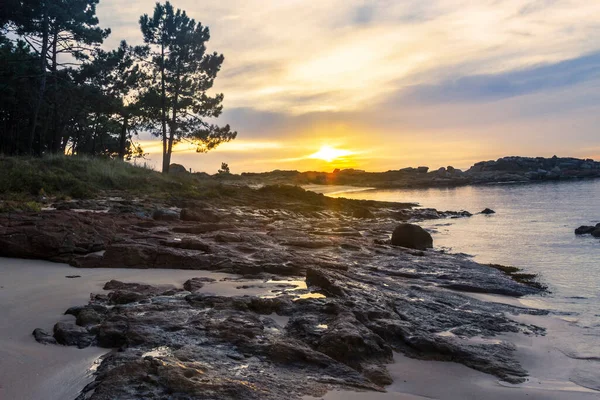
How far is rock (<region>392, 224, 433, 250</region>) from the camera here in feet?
37.4

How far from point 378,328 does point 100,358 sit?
89.8 inches

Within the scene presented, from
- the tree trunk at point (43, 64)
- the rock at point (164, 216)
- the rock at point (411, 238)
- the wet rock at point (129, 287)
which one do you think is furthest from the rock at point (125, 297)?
the tree trunk at point (43, 64)

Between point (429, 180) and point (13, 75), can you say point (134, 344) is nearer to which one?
point (13, 75)

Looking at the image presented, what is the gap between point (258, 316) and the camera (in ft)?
13.6

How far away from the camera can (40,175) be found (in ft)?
48.0

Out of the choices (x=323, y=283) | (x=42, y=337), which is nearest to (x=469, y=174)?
(x=323, y=283)

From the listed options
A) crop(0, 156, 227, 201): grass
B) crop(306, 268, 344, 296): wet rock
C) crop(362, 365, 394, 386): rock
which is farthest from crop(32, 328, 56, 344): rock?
crop(0, 156, 227, 201): grass

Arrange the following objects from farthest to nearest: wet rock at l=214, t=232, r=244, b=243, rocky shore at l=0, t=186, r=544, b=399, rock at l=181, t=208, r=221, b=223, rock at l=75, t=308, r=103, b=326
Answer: rock at l=181, t=208, r=221, b=223 < wet rock at l=214, t=232, r=244, b=243 < rock at l=75, t=308, r=103, b=326 < rocky shore at l=0, t=186, r=544, b=399

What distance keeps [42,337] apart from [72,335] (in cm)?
20

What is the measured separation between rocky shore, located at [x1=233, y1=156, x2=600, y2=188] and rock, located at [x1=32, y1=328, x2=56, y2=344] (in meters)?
73.8

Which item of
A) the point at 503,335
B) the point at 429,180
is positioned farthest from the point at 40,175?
the point at 429,180

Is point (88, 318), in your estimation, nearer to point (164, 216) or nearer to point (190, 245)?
point (190, 245)

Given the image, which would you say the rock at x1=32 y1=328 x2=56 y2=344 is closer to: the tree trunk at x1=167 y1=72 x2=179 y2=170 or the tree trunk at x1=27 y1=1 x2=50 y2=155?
the tree trunk at x1=27 y1=1 x2=50 y2=155

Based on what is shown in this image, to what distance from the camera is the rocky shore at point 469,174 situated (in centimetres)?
8188
